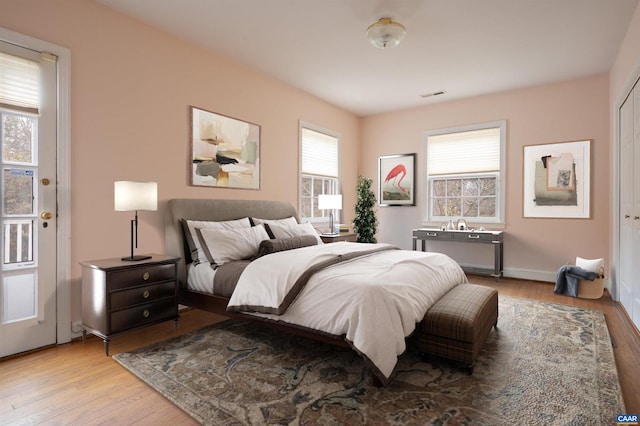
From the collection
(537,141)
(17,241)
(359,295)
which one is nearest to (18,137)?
(17,241)

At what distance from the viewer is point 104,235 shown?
307 centimetres

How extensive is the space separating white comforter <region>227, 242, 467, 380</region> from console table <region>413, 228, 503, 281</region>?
244cm

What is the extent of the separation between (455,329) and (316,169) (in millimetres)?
3941

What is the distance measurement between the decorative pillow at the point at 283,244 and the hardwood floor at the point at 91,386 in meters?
1.00

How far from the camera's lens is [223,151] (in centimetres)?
418

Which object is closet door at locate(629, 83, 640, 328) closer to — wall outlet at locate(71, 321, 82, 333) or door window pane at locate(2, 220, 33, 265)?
wall outlet at locate(71, 321, 82, 333)

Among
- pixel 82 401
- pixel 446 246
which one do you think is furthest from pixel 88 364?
pixel 446 246

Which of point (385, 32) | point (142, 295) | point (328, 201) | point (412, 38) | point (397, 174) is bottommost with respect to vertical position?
point (142, 295)

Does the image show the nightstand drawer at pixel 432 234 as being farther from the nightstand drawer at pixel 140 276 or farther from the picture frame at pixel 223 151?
the nightstand drawer at pixel 140 276

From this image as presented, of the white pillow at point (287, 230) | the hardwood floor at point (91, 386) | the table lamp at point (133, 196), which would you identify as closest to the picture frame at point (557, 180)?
the hardwood floor at point (91, 386)

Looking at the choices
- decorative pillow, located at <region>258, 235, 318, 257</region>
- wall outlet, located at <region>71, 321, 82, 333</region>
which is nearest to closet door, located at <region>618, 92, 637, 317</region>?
decorative pillow, located at <region>258, 235, 318, 257</region>

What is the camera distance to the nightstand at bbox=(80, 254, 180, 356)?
2564 mm

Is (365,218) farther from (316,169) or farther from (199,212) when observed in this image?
(199,212)

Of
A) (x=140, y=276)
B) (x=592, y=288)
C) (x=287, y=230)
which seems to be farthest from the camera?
(x=592, y=288)
